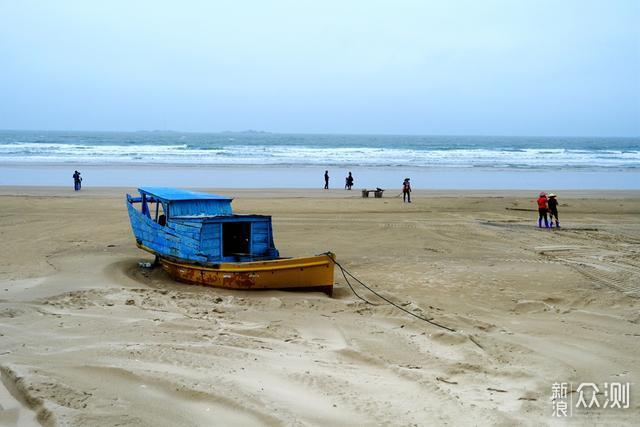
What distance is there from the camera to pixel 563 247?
55.0 feet

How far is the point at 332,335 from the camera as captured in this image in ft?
30.6

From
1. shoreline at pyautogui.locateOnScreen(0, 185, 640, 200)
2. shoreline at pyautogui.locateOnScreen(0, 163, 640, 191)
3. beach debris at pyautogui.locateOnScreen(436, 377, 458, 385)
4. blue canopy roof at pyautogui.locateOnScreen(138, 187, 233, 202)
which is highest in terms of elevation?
blue canopy roof at pyautogui.locateOnScreen(138, 187, 233, 202)

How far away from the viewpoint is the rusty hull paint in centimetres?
1185

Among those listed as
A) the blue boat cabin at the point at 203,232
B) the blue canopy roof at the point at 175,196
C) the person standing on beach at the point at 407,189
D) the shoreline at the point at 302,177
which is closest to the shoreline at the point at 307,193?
the person standing on beach at the point at 407,189

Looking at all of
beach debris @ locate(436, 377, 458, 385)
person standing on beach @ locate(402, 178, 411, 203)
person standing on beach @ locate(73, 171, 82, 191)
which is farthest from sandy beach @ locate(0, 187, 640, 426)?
person standing on beach @ locate(73, 171, 82, 191)

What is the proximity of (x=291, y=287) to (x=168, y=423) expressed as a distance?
626 centimetres

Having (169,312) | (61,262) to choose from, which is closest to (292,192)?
(61,262)

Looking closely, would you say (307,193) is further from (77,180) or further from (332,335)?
(332,335)

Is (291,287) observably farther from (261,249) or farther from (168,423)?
(168,423)

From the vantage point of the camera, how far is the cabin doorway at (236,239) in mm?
13375

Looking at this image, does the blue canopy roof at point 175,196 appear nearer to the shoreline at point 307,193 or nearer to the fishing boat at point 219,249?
the fishing boat at point 219,249

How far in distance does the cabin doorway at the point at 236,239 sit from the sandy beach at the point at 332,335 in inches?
58.4

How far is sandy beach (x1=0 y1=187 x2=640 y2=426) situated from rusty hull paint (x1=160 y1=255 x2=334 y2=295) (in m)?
0.28

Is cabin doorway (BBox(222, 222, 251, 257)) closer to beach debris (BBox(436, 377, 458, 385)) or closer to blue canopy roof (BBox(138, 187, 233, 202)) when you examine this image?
blue canopy roof (BBox(138, 187, 233, 202))
